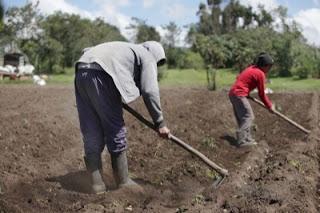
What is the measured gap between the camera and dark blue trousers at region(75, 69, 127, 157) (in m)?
5.32

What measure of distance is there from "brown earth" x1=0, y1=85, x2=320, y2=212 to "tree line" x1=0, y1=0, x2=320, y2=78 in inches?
613

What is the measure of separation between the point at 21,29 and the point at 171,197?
3396 centimetres

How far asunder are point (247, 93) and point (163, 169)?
306 cm

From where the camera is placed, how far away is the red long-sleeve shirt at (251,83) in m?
9.08

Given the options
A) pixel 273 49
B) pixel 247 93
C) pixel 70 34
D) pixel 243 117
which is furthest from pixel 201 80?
pixel 243 117

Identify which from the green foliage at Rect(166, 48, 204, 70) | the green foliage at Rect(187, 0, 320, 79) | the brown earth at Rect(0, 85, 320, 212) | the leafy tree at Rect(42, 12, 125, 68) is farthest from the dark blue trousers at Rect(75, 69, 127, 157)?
the leafy tree at Rect(42, 12, 125, 68)

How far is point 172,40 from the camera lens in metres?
44.3

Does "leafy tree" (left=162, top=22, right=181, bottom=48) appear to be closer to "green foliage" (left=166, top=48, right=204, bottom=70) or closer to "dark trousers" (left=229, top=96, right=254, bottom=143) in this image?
"green foliage" (left=166, top=48, right=204, bottom=70)

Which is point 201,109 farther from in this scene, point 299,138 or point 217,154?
point 217,154

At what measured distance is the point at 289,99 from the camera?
651 inches

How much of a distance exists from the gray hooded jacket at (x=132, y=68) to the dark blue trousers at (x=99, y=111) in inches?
4.3

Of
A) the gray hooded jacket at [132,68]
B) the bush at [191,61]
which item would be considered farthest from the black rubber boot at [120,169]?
the bush at [191,61]

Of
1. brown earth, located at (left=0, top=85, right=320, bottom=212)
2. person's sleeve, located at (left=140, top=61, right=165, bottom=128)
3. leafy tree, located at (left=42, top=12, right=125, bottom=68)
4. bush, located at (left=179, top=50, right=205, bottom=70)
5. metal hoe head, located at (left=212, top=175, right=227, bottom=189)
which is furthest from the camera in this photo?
leafy tree, located at (left=42, top=12, right=125, bottom=68)

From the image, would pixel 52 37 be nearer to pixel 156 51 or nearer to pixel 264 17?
pixel 264 17
